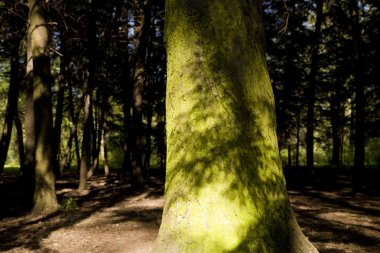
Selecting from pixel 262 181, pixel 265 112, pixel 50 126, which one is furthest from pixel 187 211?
pixel 50 126

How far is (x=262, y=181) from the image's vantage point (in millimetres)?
2891

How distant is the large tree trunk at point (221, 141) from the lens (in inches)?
109

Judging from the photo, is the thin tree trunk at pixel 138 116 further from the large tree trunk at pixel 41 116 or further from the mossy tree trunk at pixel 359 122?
the mossy tree trunk at pixel 359 122

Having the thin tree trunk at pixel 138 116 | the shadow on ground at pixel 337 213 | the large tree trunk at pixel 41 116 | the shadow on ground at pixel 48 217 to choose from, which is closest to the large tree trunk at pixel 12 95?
the shadow on ground at pixel 48 217

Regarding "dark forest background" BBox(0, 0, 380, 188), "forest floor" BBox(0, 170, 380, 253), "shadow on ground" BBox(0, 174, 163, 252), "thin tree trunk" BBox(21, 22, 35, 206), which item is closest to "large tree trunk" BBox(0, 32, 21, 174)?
"dark forest background" BBox(0, 0, 380, 188)

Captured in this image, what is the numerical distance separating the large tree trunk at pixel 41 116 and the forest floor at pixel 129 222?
0.61 meters

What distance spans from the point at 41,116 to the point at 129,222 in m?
4.15

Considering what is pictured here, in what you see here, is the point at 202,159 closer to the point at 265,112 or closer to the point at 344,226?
the point at 265,112

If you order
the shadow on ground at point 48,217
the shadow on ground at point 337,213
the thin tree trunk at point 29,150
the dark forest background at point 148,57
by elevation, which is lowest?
the shadow on ground at point 48,217

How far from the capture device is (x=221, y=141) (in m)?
2.87

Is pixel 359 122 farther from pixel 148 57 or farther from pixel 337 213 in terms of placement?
pixel 148 57

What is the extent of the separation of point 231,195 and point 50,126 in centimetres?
821

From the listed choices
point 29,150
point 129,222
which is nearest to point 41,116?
point 29,150

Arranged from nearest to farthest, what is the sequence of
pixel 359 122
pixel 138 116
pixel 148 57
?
pixel 359 122 < pixel 138 116 < pixel 148 57
